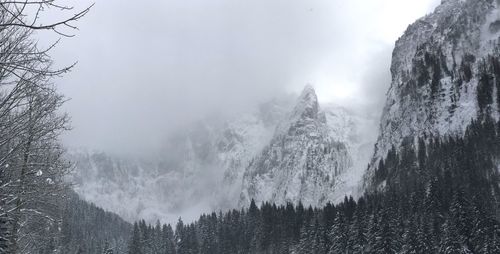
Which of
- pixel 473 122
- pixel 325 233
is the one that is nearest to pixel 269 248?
pixel 325 233

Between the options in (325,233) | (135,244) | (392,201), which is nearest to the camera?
(325,233)

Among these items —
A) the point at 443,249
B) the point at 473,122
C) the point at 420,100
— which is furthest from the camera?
the point at 420,100

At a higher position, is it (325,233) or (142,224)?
(142,224)

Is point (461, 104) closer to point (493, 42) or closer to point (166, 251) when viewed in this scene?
point (493, 42)

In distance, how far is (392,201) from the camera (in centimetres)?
12069

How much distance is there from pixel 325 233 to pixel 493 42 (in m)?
111

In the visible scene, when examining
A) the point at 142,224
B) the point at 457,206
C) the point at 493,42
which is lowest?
the point at 457,206

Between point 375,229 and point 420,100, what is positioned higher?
point 420,100

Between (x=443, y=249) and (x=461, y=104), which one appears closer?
(x=443, y=249)

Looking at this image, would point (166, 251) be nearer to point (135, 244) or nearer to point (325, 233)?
point (135, 244)

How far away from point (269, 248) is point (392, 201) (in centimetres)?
2970

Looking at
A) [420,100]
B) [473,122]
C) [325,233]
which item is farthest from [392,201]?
[420,100]

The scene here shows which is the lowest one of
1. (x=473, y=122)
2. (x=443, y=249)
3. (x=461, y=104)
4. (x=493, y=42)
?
(x=443, y=249)

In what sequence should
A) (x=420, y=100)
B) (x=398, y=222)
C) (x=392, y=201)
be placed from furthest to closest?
1. (x=420, y=100)
2. (x=392, y=201)
3. (x=398, y=222)
